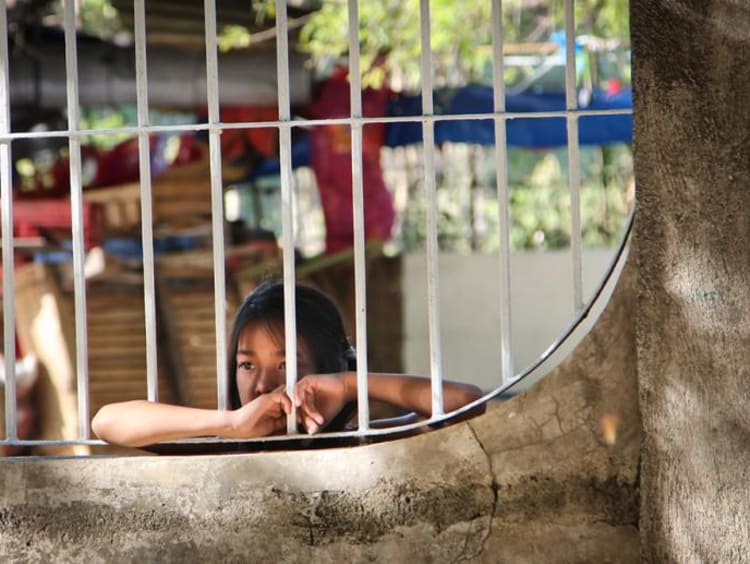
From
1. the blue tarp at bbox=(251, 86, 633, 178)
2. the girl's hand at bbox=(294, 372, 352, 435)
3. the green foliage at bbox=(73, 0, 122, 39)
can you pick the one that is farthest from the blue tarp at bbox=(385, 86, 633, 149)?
the girl's hand at bbox=(294, 372, 352, 435)

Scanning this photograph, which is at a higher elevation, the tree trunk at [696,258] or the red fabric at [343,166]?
the red fabric at [343,166]

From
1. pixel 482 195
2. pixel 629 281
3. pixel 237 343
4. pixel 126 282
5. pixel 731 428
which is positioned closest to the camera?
pixel 731 428

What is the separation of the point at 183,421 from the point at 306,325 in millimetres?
694

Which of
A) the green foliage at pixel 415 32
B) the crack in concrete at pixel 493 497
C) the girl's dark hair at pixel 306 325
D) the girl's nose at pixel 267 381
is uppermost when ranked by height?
the green foliage at pixel 415 32

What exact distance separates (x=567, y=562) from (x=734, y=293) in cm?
75

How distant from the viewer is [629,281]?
2.82 metres

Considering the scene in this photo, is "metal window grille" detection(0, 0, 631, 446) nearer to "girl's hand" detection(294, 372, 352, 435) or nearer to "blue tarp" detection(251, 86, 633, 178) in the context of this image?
"girl's hand" detection(294, 372, 352, 435)

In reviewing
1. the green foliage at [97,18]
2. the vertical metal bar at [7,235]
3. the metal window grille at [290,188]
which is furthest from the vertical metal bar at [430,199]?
the green foliage at [97,18]

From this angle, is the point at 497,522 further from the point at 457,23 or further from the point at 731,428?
the point at 457,23

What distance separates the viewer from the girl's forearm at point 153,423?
2.91 meters

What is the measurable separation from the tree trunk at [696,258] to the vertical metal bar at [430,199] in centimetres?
47

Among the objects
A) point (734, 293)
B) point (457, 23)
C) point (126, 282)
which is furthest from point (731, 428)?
point (457, 23)

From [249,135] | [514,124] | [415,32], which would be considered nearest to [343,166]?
[249,135]

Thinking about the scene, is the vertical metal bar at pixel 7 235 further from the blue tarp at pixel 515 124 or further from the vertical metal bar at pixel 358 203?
the blue tarp at pixel 515 124
